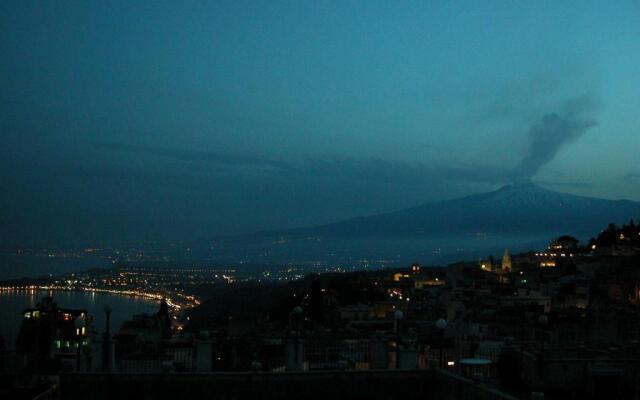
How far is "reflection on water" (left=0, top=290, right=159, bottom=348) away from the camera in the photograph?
161 feet

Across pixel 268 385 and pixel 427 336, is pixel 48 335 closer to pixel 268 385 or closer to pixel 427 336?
pixel 427 336

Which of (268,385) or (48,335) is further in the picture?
(48,335)

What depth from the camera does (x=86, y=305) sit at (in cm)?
6575

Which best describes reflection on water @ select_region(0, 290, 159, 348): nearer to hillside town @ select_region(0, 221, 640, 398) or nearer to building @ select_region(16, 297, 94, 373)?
hillside town @ select_region(0, 221, 640, 398)

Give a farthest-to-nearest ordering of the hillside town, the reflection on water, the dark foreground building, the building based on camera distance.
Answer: the reflection on water < the building < the hillside town < the dark foreground building

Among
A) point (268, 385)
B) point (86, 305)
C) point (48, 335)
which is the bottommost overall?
point (86, 305)

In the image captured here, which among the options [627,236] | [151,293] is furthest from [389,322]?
[151,293]

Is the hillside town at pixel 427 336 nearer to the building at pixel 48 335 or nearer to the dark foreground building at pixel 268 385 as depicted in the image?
the building at pixel 48 335

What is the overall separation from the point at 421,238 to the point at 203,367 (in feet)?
487

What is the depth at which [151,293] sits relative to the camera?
82.4 metres

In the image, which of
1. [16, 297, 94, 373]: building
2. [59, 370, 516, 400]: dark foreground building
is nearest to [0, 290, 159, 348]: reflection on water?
[16, 297, 94, 373]: building

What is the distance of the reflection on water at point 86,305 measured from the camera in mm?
49213

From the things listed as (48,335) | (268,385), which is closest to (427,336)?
(48,335)

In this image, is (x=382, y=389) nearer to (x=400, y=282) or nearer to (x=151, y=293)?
(x=400, y=282)
